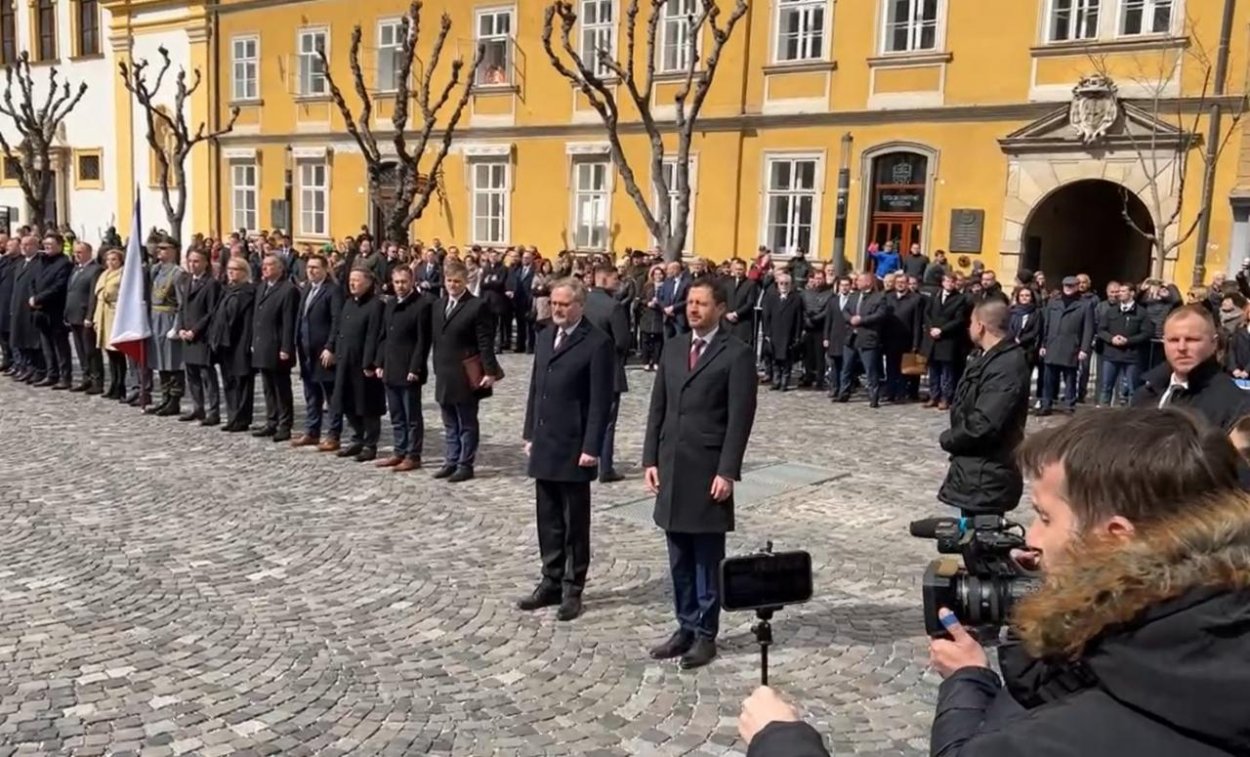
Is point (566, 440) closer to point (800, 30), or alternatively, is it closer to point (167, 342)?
point (167, 342)

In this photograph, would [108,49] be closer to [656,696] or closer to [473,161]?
[473,161]

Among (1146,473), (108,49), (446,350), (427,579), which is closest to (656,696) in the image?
(427,579)

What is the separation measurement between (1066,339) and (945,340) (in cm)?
145

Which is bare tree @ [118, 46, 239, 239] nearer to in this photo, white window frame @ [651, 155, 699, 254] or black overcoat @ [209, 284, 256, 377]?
white window frame @ [651, 155, 699, 254]

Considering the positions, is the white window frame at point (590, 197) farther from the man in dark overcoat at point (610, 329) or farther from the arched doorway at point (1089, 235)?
the man in dark overcoat at point (610, 329)

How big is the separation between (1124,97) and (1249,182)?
247 centimetres

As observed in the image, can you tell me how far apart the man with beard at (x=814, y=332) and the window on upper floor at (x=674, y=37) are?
9.66 metres

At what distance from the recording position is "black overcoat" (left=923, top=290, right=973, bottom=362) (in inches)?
548

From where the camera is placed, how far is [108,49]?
121ft

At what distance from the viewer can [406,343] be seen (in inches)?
383

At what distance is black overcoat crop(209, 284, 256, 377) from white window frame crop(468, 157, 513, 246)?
16.7m

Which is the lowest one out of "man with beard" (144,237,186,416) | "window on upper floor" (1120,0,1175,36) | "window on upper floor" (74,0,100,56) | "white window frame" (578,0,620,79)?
"man with beard" (144,237,186,416)

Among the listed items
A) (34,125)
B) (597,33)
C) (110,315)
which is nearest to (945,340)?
(110,315)

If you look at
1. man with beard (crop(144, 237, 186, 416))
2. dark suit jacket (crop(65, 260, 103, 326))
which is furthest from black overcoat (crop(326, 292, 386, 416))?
dark suit jacket (crop(65, 260, 103, 326))
